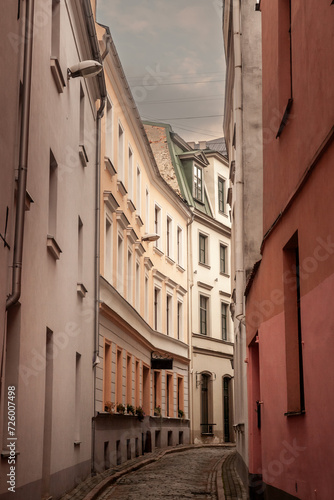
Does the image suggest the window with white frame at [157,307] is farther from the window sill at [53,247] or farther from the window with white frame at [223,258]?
the window sill at [53,247]

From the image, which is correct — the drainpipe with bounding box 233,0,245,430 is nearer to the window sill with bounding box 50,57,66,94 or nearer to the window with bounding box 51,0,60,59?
the window sill with bounding box 50,57,66,94

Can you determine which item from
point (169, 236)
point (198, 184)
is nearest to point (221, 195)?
point (198, 184)

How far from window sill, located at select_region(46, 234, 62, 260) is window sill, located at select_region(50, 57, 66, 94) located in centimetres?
272

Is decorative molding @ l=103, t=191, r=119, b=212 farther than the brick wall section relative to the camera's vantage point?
No

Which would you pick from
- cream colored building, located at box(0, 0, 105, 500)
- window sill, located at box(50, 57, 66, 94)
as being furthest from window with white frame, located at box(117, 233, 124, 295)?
window sill, located at box(50, 57, 66, 94)

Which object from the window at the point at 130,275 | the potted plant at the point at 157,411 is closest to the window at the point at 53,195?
the window at the point at 130,275

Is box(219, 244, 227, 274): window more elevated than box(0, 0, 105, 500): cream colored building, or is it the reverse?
box(219, 244, 227, 274): window

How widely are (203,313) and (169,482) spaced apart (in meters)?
23.1

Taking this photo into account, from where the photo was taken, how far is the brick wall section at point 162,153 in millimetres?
38219

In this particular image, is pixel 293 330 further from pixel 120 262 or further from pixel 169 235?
pixel 169 235

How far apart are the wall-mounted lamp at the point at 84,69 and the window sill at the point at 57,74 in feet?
3.27

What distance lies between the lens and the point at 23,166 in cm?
973

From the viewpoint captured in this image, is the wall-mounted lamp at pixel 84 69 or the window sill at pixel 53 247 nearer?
the window sill at pixel 53 247

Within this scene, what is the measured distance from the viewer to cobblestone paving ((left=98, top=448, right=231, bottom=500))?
1422 centimetres
